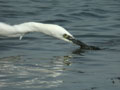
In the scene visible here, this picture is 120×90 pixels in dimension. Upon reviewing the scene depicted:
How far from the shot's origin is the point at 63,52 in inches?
501

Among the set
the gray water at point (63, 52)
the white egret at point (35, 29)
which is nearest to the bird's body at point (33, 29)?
the white egret at point (35, 29)

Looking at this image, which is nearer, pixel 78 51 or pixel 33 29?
pixel 33 29

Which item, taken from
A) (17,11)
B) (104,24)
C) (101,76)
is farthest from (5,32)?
(17,11)

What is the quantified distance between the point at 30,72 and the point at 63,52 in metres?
2.51

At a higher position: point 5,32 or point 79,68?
point 5,32

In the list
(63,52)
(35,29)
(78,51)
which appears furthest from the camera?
(78,51)

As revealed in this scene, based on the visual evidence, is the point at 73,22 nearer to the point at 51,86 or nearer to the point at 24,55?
the point at 24,55

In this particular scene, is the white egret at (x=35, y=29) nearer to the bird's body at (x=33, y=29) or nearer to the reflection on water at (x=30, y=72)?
the bird's body at (x=33, y=29)

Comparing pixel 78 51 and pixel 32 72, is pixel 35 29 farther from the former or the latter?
pixel 32 72

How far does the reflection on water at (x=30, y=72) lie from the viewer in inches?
373

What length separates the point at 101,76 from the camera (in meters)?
10.1

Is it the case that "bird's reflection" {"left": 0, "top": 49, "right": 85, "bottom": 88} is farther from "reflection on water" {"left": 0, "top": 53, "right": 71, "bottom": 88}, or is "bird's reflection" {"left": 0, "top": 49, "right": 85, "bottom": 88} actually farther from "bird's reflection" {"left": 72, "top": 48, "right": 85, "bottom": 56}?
"bird's reflection" {"left": 72, "top": 48, "right": 85, "bottom": 56}

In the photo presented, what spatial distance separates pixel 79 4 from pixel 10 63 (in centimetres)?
1023

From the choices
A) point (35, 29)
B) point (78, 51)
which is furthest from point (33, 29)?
point (78, 51)
